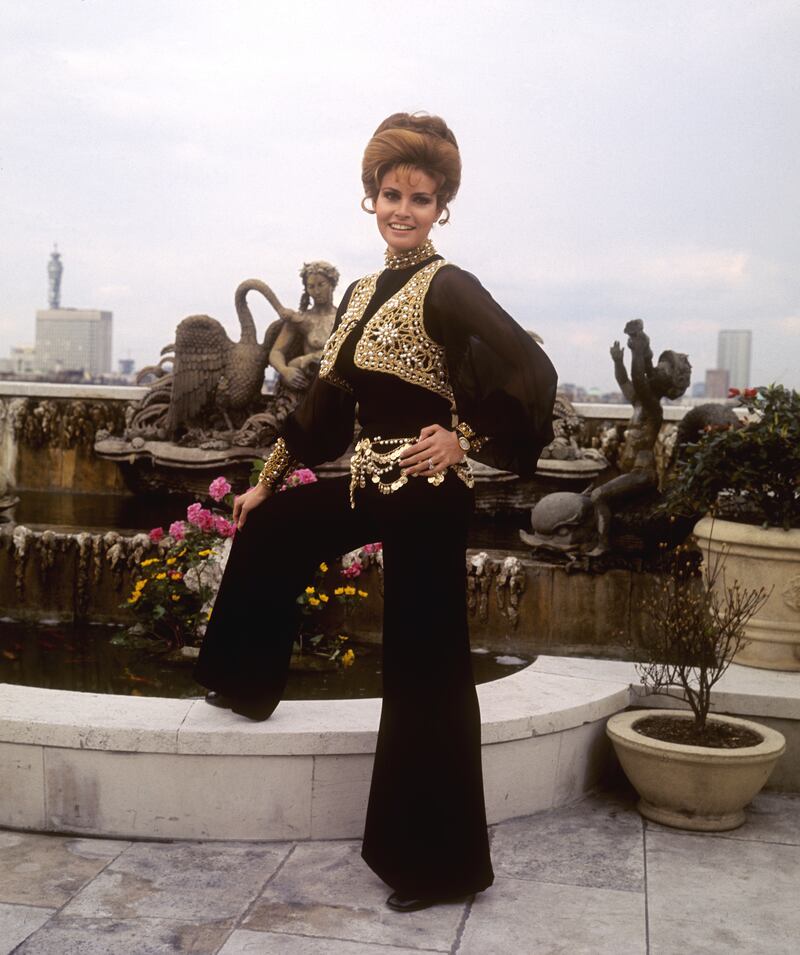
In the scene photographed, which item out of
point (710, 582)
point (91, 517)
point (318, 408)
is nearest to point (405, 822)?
point (318, 408)

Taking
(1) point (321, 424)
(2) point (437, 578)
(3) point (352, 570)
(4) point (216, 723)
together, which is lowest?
(4) point (216, 723)

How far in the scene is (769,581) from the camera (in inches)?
188

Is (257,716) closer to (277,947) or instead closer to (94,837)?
(94,837)

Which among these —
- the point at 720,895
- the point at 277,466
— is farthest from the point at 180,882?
the point at 720,895

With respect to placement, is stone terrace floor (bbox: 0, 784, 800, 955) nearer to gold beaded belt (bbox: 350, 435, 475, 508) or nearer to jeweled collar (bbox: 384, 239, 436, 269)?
gold beaded belt (bbox: 350, 435, 475, 508)

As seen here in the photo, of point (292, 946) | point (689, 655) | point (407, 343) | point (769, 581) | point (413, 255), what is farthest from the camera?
point (769, 581)

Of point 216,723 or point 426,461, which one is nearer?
point 426,461

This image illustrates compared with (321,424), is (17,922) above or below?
below

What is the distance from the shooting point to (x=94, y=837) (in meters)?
3.60

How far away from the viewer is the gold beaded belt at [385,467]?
3.19 meters

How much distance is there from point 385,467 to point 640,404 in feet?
12.9

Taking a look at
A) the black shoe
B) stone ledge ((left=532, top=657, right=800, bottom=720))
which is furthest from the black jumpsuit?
stone ledge ((left=532, top=657, right=800, bottom=720))

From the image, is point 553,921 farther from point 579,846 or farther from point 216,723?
point 216,723

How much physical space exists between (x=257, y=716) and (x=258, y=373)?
7.61 meters
